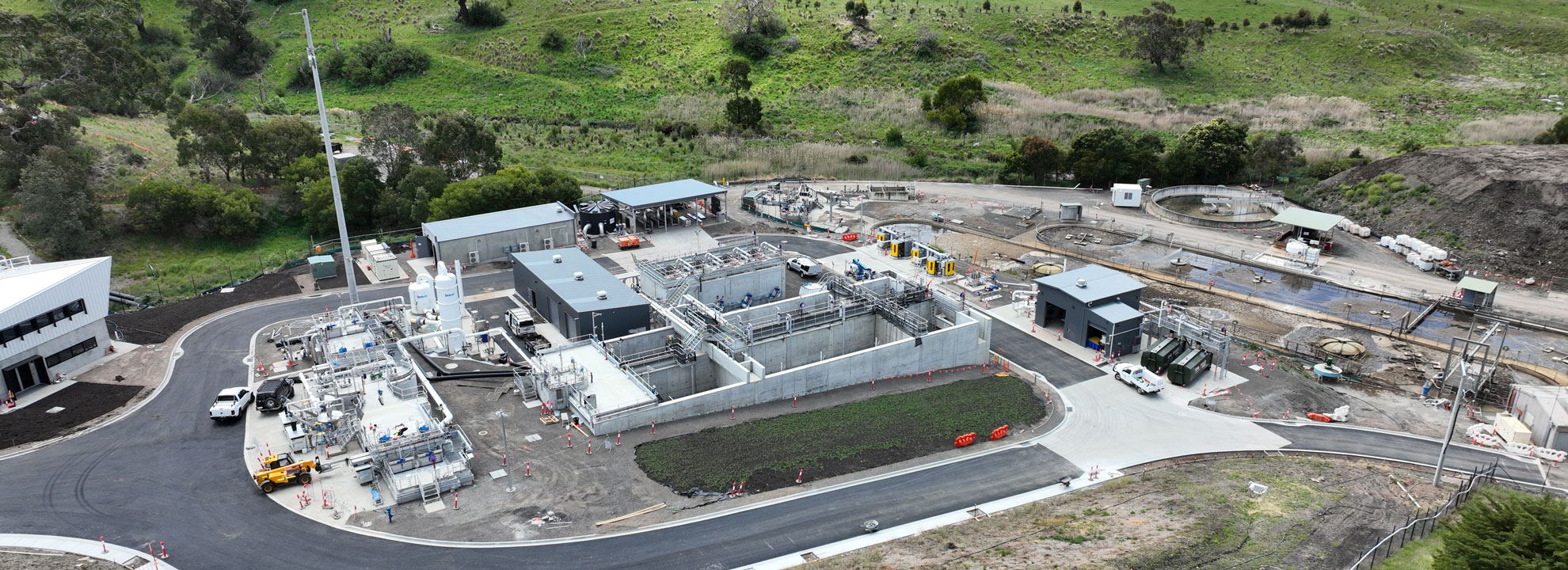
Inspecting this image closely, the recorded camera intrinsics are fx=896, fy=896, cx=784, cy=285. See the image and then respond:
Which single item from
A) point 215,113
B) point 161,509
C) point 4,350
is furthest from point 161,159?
point 161,509

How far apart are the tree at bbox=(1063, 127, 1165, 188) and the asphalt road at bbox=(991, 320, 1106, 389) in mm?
42074

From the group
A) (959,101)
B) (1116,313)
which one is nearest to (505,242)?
(1116,313)

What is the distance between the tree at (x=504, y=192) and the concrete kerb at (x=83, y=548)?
4277 cm

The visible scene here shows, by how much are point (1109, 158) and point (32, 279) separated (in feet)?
296

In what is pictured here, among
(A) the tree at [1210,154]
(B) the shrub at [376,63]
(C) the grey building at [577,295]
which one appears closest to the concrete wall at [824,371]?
(C) the grey building at [577,295]

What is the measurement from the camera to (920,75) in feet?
452

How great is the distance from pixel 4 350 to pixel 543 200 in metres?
40.8

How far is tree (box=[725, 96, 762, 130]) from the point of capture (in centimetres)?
11594

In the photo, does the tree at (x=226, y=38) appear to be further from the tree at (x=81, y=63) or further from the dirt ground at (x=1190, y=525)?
the dirt ground at (x=1190, y=525)

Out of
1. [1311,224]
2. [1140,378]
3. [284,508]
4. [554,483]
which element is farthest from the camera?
[1311,224]

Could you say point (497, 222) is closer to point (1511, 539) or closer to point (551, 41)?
point (1511, 539)

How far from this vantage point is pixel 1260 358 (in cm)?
5566

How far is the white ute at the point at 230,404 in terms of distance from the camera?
4534cm

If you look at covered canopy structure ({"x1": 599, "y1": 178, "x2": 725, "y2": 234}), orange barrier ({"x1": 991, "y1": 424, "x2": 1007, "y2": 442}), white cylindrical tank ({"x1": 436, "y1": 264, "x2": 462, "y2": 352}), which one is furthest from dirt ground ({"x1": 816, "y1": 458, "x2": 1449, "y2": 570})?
covered canopy structure ({"x1": 599, "y1": 178, "x2": 725, "y2": 234})
